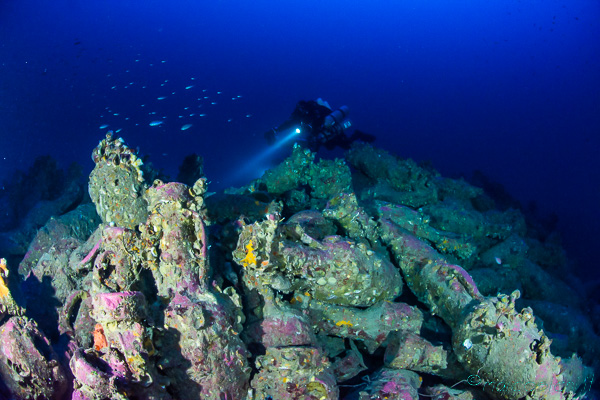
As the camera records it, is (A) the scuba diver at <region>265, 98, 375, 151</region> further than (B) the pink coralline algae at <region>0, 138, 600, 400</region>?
Yes

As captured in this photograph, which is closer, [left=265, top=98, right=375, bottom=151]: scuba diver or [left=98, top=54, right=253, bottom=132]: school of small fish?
[left=265, top=98, right=375, bottom=151]: scuba diver

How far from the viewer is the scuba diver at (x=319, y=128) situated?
10.8 metres

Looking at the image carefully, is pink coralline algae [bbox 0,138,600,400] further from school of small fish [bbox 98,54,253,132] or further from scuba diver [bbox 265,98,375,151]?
school of small fish [bbox 98,54,253,132]

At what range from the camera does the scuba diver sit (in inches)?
425

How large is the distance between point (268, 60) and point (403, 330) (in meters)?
178

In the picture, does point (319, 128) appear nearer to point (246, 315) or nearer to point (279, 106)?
point (246, 315)

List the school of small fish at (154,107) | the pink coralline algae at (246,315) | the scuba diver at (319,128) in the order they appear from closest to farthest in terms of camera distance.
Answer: the pink coralline algae at (246,315)
the scuba diver at (319,128)
the school of small fish at (154,107)

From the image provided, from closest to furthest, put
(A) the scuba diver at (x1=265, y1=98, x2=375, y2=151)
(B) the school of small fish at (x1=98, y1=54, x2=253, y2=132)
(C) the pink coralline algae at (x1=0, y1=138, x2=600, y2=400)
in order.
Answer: (C) the pink coralline algae at (x1=0, y1=138, x2=600, y2=400) < (A) the scuba diver at (x1=265, y1=98, x2=375, y2=151) < (B) the school of small fish at (x1=98, y1=54, x2=253, y2=132)

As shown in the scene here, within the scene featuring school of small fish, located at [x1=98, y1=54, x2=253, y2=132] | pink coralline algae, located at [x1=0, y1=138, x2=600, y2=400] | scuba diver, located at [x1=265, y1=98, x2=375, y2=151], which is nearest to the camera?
pink coralline algae, located at [x1=0, y1=138, x2=600, y2=400]

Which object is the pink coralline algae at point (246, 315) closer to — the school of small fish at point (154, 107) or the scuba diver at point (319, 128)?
the scuba diver at point (319, 128)

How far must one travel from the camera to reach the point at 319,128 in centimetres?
1110

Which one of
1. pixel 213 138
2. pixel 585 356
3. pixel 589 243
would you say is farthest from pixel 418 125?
pixel 585 356

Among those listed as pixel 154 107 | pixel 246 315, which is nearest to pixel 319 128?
pixel 246 315

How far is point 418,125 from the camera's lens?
4663 inches
